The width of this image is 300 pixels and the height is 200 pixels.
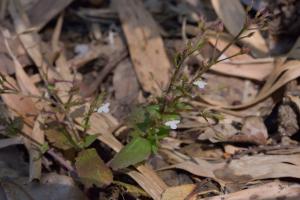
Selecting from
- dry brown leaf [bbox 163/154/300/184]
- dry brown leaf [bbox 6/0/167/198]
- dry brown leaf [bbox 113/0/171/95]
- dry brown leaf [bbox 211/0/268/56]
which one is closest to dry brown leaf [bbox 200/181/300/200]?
dry brown leaf [bbox 163/154/300/184]

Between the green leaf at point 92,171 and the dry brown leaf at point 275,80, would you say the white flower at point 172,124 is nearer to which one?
the green leaf at point 92,171

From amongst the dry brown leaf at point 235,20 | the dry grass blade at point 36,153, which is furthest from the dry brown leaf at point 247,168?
the dry brown leaf at point 235,20


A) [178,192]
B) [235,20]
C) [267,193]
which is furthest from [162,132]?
[235,20]

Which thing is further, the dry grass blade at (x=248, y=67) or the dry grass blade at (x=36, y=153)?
the dry grass blade at (x=248, y=67)

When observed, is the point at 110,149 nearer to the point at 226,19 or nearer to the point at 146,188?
the point at 146,188

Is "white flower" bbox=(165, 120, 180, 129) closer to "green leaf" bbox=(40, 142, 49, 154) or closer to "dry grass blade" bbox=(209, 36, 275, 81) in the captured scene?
"green leaf" bbox=(40, 142, 49, 154)

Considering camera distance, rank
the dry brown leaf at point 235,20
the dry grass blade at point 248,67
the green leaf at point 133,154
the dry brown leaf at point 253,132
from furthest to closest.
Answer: the dry brown leaf at point 235,20 < the dry grass blade at point 248,67 < the dry brown leaf at point 253,132 < the green leaf at point 133,154
